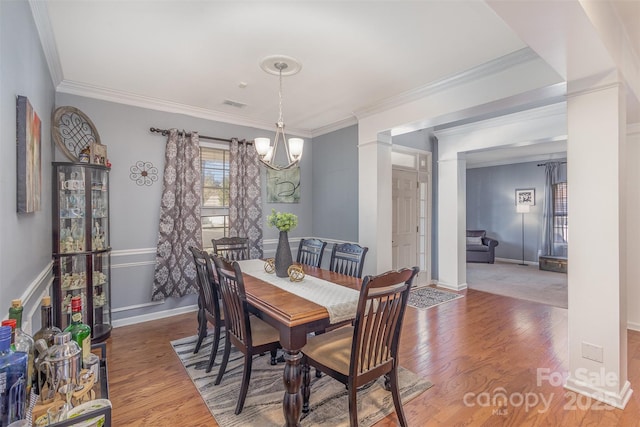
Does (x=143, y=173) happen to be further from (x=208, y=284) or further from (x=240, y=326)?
(x=240, y=326)

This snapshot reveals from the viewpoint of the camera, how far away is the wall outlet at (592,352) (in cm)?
224

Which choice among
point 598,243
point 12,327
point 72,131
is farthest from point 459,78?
point 72,131

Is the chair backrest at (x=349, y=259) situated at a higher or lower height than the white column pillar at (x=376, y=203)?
lower

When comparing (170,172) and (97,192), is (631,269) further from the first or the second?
(97,192)

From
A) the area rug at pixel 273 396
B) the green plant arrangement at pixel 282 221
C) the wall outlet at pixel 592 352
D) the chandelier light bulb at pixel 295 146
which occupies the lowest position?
the area rug at pixel 273 396

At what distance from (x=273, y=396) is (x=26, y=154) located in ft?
7.19

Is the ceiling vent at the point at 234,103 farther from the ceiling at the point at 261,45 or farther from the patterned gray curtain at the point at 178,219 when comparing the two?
the patterned gray curtain at the point at 178,219

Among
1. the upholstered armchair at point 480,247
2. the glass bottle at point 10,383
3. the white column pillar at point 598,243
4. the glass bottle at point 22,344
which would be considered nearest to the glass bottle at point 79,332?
the glass bottle at point 22,344

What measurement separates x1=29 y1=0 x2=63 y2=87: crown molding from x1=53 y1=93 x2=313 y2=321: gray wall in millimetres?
457

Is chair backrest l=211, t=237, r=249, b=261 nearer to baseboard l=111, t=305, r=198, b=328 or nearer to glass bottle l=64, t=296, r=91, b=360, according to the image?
baseboard l=111, t=305, r=198, b=328

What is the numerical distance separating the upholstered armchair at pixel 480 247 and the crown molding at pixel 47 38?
27.5 ft

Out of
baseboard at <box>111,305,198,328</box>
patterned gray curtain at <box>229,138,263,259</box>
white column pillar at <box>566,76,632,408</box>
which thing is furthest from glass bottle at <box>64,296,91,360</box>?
white column pillar at <box>566,76,632,408</box>

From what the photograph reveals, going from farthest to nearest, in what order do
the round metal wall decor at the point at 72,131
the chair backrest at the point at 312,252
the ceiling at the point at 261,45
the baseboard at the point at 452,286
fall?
1. the baseboard at the point at 452,286
2. the chair backrest at the point at 312,252
3. the round metal wall decor at the point at 72,131
4. the ceiling at the point at 261,45

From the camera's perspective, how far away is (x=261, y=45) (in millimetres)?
2494
